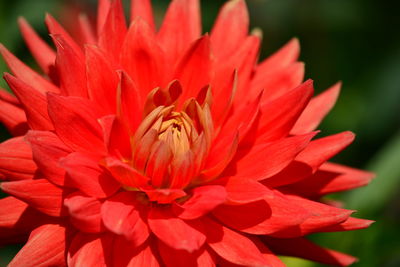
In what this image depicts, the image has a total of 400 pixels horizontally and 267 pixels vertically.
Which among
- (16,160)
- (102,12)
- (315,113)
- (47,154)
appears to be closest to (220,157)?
(315,113)

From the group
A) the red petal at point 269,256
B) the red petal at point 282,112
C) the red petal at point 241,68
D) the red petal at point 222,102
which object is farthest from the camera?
the red petal at point 241,68

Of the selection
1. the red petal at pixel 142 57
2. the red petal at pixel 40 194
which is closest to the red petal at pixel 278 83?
the red petal at pixel 142 57

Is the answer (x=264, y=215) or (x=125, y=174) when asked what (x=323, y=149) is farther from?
(x=125, y=174)

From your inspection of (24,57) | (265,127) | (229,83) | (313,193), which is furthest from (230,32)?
(24,57)

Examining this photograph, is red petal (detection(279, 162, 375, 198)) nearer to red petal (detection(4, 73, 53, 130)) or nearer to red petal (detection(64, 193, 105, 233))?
red petal (detection(64, 193, 105, 233))

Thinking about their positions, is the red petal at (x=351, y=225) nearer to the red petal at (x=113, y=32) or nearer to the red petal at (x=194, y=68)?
the red petal at (x=194, y=68)

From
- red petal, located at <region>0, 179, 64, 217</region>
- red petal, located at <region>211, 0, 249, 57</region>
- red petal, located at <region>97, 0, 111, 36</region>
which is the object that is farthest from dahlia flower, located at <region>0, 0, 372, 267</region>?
red petal, located at <region>97, 0, 111, 36</region>
